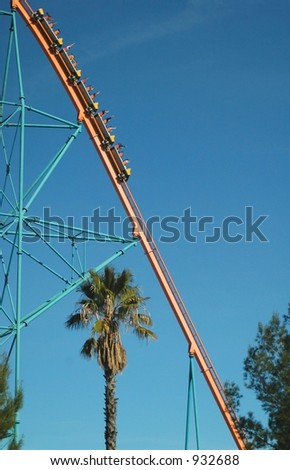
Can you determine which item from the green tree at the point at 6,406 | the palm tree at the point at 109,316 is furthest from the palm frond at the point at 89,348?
the green tree at the point at 6,406

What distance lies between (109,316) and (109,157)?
397 cm

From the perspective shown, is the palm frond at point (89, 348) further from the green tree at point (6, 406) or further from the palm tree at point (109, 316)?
the green tree at point (6, 406)

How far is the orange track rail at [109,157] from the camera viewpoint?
26750 millimetres

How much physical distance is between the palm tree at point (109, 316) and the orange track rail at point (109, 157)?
0.74 metres

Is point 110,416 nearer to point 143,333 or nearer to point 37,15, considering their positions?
point 143,333

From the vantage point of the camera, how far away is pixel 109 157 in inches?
1079

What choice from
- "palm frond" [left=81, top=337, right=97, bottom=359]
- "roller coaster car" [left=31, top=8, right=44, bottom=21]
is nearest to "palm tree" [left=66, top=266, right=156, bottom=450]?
"palm frond" [left=81, top=337, right=97, bottom=359]

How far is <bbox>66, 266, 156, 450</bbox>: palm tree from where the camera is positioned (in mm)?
25703

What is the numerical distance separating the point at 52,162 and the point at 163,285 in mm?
4146

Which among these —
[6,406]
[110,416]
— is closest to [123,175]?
[110,416]

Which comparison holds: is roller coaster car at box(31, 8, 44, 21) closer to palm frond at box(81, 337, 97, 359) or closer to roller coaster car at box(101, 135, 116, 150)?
roller coaster car at box(101, 135, 116, 150)

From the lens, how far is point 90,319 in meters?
26.4
